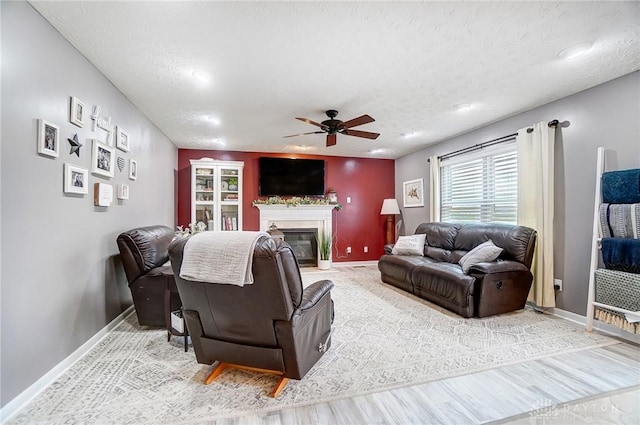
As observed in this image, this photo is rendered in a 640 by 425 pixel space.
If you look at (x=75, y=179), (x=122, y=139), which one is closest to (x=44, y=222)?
(x=75, y=179)

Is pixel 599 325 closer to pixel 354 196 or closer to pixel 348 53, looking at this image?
pixel 348 53

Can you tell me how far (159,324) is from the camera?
284 cm

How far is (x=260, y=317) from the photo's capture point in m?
1.79

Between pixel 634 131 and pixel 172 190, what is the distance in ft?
21.1

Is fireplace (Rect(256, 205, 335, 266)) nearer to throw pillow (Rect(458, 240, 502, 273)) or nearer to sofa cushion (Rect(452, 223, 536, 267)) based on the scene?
sofa cushion (Rect(452, 223, 536, 267))

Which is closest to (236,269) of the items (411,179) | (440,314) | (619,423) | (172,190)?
(619,423)

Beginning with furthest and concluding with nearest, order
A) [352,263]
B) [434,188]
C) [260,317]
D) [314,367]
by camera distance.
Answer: [352,263], [434,188], [314,367], [260,317]

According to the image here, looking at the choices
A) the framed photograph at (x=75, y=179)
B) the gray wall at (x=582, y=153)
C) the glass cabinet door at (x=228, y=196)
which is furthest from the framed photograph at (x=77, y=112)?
the gray wall at (x=582, y=153)

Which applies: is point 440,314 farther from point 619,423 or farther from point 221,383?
point 221,383

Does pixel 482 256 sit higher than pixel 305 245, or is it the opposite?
pixel 482 256

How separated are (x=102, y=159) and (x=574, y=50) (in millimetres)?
4265

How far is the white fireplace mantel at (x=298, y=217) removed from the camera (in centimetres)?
612

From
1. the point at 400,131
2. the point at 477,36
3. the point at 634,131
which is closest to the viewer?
the point at 477,36

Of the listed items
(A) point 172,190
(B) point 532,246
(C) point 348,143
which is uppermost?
(C) point 348,143
